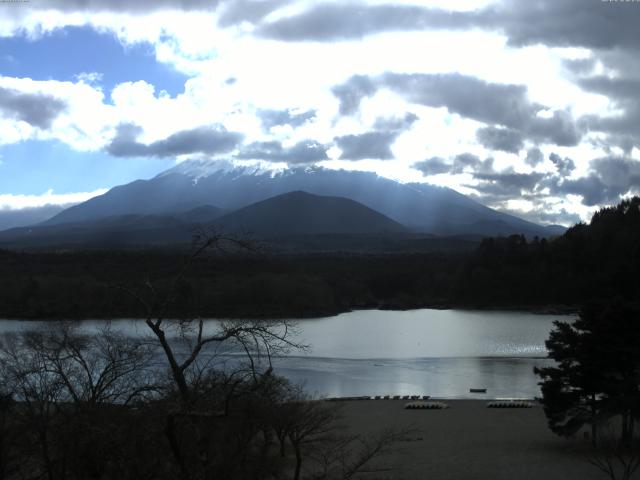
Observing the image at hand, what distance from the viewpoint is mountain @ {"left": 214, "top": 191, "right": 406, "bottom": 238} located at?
519 ft

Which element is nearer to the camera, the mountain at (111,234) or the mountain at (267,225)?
the mountain at (111,234)

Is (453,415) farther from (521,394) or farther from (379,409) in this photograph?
(521,394)

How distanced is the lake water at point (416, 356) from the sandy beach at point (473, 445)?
328cm

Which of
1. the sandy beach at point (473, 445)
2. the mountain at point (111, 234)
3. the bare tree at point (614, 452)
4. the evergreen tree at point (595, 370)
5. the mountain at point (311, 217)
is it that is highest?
the mountain at point (311, 217)

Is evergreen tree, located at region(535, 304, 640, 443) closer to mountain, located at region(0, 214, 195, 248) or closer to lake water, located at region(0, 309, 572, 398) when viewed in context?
lake water, located at region(0, 309, 572, 398)

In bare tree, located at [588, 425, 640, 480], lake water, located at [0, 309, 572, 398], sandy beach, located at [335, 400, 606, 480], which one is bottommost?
lake water, located at [0, 309, 572, 398]

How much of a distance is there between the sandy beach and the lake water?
3.28 meters

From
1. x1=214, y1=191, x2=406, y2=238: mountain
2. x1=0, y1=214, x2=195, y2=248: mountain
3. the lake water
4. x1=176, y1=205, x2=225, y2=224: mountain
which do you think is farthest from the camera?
x1=176, y1=205, x2=225, y2=224: mountain

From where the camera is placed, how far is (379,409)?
2127cm

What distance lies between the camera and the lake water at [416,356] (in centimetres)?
2656

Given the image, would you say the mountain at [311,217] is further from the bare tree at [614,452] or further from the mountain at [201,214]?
the bare tree at [614,452]

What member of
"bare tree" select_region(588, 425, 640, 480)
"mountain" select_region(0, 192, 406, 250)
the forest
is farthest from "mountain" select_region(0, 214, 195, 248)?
"bare tree" select_region(588, 425, 640, 480)

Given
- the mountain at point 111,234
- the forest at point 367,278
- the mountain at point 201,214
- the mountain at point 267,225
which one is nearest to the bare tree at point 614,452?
the forest at point 367,278

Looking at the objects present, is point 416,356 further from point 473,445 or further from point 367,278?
point 367,278
